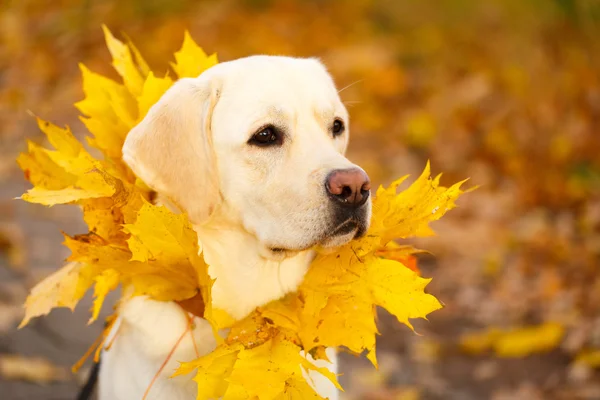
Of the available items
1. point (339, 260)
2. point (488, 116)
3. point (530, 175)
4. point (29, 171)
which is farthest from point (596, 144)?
point (29, 171)

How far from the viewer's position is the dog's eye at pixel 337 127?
2.58 m

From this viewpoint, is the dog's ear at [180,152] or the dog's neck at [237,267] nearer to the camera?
the dog's ear at [180,152]

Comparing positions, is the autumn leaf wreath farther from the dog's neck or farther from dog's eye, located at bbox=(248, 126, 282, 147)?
dog's eye, located at bbox=(248, 126, 282, 147)

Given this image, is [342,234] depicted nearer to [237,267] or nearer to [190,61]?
[237,267]

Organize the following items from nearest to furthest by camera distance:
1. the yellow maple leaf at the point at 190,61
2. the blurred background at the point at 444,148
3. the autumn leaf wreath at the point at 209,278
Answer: the autumn leaf wreath at the point at 209,278 < the yellow maple leaf at the point at 190,61 < the blurred background at the point at 444,148

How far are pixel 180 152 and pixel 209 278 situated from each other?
46cm

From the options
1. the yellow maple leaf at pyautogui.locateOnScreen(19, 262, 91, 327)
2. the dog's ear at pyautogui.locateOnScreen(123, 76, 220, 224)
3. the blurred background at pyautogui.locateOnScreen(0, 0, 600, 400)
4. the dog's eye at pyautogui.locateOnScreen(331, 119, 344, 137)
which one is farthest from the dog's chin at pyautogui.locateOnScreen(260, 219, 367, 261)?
the blurred background at pyautogui.locateOnScreen(0, 0, 600, 400)

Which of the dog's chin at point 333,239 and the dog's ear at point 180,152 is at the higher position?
the dog's ear at point 180,152

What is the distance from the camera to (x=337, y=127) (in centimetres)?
261

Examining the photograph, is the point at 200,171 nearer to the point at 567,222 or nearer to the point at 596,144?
the point at 567,222

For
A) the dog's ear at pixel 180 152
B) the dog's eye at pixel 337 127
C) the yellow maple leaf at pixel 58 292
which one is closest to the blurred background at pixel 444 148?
the dog's eye at pixel 337 127

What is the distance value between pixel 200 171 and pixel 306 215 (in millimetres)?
398

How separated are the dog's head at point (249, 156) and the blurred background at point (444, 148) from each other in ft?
1.96

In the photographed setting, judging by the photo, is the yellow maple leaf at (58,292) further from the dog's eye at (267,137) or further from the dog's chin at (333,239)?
the dog's eye at (267,137)
